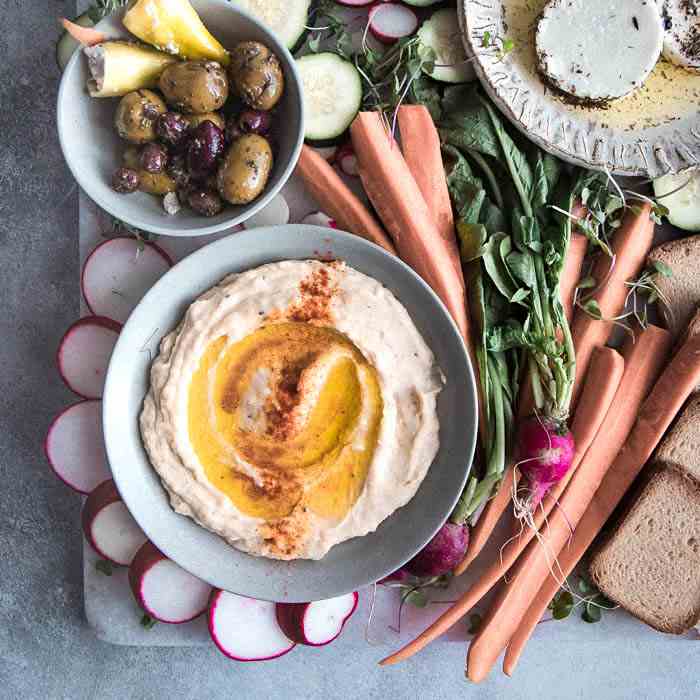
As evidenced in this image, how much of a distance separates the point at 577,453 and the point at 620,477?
195 mm

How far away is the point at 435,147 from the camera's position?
7.59 feet

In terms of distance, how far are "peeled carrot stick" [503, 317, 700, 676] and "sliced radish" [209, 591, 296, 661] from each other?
80 cm

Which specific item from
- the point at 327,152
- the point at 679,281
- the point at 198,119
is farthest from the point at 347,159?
the point at 679,281

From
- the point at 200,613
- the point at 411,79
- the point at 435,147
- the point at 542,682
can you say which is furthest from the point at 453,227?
the point at 542,682

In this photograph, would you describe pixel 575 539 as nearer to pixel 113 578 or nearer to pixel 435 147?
pixel 435 147

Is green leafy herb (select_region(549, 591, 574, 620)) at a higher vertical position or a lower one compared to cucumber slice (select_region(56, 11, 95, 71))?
lower

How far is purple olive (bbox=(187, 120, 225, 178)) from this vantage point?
80.4 inches

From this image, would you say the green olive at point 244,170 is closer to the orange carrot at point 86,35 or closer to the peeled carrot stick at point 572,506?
the orange carrot at point 86,35

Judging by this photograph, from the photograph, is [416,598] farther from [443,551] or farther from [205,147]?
[205,147]

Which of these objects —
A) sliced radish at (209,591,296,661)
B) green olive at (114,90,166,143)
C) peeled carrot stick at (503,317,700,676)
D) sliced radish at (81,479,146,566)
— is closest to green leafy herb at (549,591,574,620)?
peeled carrot stick at (503,317,700,676)

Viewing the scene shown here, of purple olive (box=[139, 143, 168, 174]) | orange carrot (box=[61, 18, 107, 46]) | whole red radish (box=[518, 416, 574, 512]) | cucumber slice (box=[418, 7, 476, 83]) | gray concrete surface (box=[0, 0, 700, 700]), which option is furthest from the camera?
gray concrete surface (box=[0, 0, 700, 700])

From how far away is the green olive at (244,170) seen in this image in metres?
2.04

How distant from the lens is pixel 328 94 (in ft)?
7.61

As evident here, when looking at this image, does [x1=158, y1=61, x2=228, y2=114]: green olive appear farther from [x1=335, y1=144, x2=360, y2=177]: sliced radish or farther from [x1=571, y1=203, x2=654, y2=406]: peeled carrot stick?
[x1=571, y1=203, x2=654, y2=406]: peeled carrot stick
